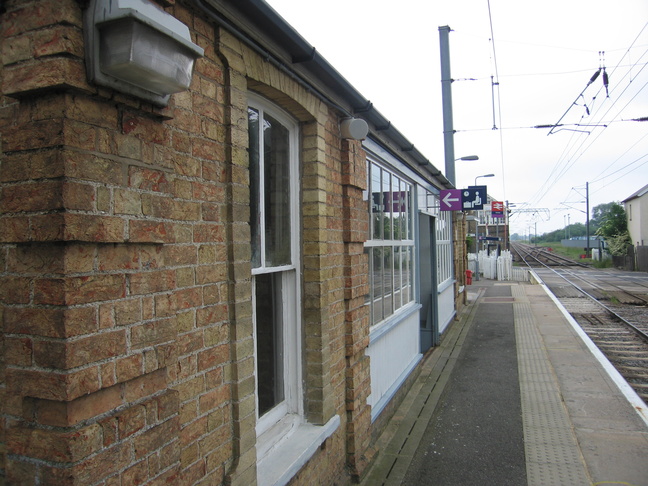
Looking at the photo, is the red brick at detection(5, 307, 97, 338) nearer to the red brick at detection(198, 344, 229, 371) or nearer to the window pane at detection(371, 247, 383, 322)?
the red brick at detection(198, 344, 229, 371)

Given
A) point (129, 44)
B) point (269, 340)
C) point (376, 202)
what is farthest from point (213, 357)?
point (376, 202)

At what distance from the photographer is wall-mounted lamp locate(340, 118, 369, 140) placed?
148 inches

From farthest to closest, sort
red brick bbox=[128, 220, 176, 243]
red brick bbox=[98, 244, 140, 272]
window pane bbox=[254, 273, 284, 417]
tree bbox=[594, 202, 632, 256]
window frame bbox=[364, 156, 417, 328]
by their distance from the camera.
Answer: tree bbox=[594, 202, 632, 256] → window frame bbox=[364, 156, 417, 328] → window pane bbox=[254, 273, 284, 417] → red brick bbox=[128, 220, 176, 243] → red brick bbox=[98, 244, 140, 272]

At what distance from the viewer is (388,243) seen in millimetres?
5605

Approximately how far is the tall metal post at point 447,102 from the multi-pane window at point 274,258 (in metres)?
8.89

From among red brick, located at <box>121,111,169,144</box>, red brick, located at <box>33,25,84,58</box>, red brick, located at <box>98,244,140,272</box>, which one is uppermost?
red brick, located at <box>33,25,84,58</box>

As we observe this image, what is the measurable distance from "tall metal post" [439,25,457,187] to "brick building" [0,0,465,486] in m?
8.23

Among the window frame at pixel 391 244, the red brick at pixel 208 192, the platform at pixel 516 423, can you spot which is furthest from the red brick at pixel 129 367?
the window frame at pixel 391 244

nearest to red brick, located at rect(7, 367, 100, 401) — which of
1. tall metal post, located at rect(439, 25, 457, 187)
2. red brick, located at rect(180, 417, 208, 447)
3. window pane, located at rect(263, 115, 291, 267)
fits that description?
red brick, located at rect(180, 417, 208, 447)

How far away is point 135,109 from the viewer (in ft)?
5.43

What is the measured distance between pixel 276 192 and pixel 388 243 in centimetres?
283

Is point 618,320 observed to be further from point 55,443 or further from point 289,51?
point 55,443

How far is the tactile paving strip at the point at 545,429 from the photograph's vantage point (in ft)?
13.3

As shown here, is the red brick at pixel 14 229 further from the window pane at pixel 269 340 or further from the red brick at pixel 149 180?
the window pane at pixel 269 340
